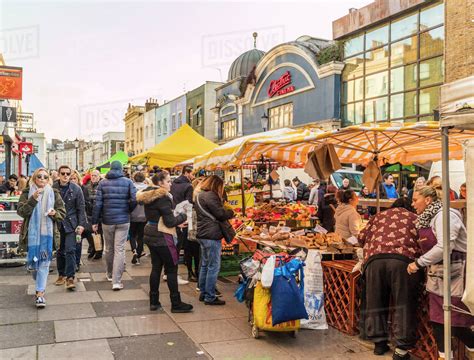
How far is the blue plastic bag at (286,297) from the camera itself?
5043 millimetres

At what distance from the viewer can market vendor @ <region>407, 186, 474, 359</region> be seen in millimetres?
4094

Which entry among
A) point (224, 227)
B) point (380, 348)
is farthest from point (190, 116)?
point (380, 348)

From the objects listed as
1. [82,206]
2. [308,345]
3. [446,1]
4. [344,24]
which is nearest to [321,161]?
[308,345]

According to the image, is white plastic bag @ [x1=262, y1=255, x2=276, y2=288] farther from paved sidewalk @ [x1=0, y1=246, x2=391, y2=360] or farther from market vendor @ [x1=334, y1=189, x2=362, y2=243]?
market vendor @ [x1=334, y1=189, x2=362, y2=243]

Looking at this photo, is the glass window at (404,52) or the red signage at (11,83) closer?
the red signage at (11,83)

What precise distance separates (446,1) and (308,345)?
17.2m

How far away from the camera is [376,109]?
2188 centimetres

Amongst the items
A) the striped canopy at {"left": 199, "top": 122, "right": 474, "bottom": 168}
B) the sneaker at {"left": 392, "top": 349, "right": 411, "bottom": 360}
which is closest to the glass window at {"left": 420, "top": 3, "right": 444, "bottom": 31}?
the striped canopy at {"left": 199, "top": 122, "right": 474, "bottom": 168}

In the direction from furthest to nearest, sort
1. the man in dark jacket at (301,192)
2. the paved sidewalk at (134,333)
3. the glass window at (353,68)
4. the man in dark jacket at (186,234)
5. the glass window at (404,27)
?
1. the glass window at (353,68)
2. the glass window at (404,27)
3. the man in dark jacket at (301,192)
4. the man in dark jacket at (186,234)
5. the paved sidewalk at (134,333)

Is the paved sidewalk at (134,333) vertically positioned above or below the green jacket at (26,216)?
below

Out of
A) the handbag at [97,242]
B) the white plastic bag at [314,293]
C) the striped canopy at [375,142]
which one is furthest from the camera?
the handbag at [97,242]

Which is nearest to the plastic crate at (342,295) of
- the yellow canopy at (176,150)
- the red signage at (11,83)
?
the yellow canopy at (176,150)

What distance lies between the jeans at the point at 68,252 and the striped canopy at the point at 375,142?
8.82ft

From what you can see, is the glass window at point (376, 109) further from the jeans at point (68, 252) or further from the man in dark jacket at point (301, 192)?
the jeans at point (68, 252)
